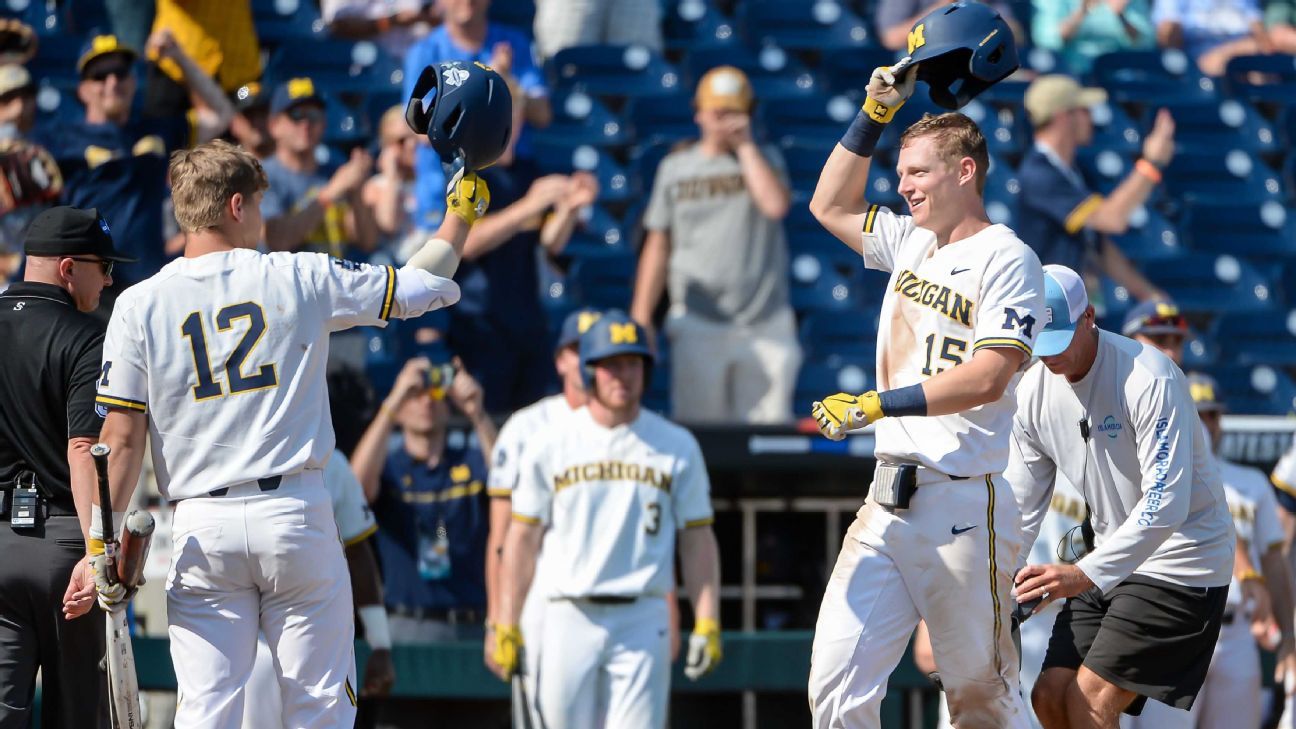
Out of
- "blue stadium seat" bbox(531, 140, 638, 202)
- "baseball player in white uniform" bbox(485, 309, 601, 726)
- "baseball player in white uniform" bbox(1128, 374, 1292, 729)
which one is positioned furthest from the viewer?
"blue stadium seat" bbox(531, 140, 638, 202)

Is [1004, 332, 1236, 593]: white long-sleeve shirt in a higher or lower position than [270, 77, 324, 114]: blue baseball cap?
lower

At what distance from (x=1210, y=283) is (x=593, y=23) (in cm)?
399

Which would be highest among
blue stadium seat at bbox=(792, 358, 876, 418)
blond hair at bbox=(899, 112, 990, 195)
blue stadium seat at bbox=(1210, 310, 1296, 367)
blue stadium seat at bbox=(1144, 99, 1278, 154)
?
blue stadium seat at bbox=(1144, 99, 1278, 154)

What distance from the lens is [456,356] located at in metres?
8.09

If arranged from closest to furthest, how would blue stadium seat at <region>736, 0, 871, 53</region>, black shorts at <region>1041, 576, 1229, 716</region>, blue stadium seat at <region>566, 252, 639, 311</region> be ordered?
black shorts at <region>1041, 576, 1229, 716</region>, blue stadium seat at <region>566, 252, 639, 311</region>, blue stadium seat at <region>736, 0, 871, 53</region>

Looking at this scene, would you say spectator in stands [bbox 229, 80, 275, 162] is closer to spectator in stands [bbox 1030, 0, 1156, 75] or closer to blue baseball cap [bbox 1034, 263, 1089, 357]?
blue baseball cap [bbox 1034, 263, 1089, 357]

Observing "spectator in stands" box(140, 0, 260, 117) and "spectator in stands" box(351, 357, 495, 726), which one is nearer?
"spectator in stands" box(351, 357, 495, 726)

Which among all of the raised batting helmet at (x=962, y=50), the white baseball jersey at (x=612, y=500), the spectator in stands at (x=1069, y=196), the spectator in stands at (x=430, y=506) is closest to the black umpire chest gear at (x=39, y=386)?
the white baseball jersey at (x=612, y=500)

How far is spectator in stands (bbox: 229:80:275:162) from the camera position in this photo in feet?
28.9

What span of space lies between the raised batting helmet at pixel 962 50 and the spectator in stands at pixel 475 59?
3.78 m

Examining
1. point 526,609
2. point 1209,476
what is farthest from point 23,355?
point 1209,476

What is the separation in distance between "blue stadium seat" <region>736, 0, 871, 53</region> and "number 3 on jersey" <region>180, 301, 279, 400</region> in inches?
272

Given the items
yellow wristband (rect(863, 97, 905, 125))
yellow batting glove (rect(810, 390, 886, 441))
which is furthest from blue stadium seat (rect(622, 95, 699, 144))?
yellow batting glove (rect(810, 390, 886, 441))

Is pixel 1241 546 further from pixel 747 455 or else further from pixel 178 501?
pixel 178 501
